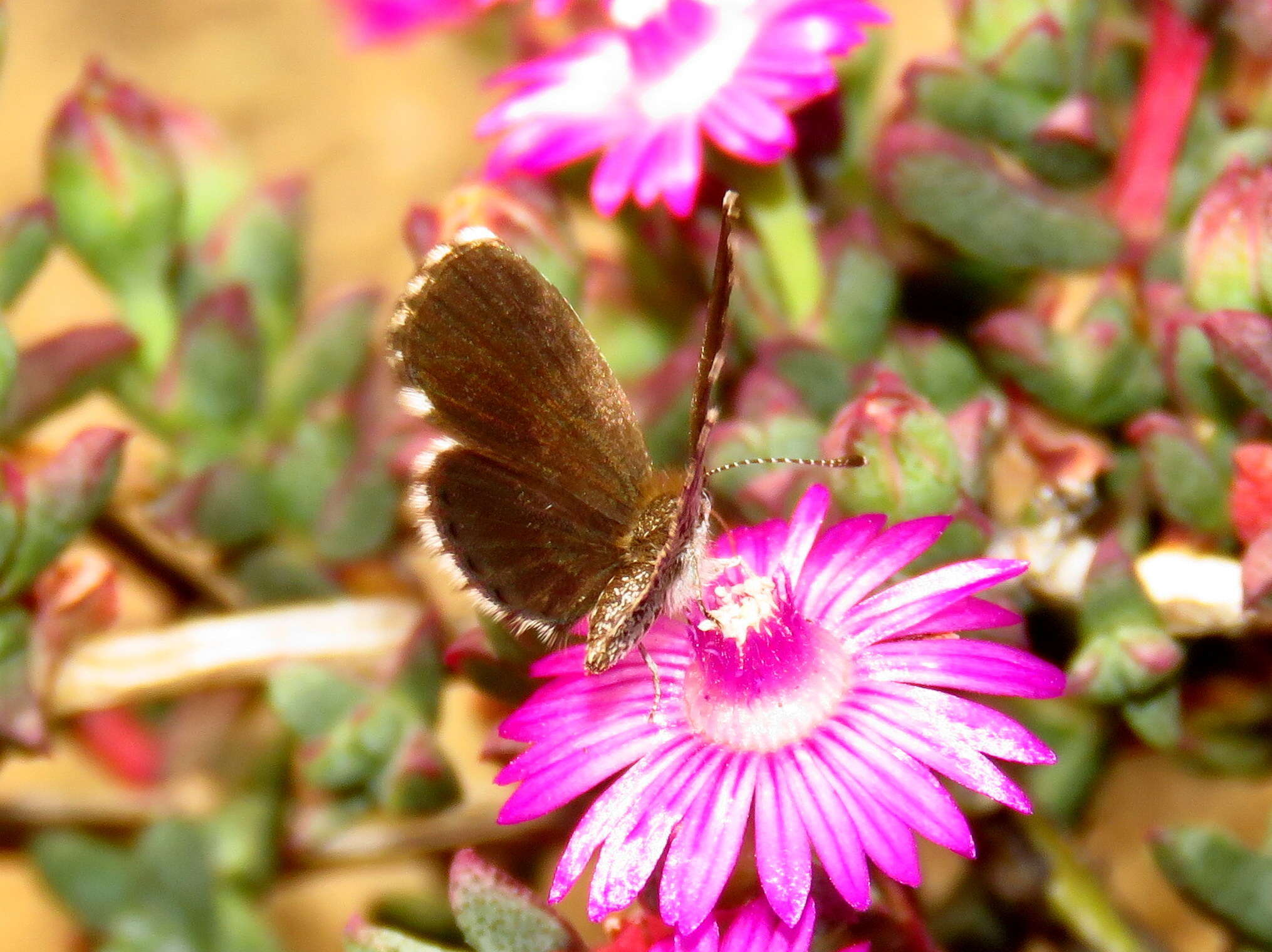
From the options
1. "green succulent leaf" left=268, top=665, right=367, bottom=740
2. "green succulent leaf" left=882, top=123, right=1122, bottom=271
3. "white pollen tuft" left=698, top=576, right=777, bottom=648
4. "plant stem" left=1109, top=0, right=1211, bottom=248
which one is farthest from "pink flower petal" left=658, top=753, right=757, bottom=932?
"plant stem" left=1109, top=0, right=1211, bottom=248

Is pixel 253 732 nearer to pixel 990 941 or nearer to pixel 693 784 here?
pixel 990 941

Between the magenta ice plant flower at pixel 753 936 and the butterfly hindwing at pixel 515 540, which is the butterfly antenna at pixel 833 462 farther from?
the magenta ice plant flower at pixel 753 936

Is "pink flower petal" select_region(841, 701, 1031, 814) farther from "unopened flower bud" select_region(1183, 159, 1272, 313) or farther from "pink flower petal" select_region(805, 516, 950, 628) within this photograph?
"unopened flower bud" select_region(1183, 159, 1272, 313)

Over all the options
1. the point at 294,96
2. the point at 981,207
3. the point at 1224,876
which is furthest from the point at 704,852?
the point at 294,96

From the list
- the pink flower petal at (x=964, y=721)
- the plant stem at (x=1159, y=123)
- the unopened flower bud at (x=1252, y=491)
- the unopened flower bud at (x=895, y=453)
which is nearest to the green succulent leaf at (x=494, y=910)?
the pink flower petal at (x=964, y=721)

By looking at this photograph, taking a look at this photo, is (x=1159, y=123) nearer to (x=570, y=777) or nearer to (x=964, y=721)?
(x=964, y=721)

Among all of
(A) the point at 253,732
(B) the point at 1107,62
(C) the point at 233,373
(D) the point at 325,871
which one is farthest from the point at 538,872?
(B) the point at 1107,62
